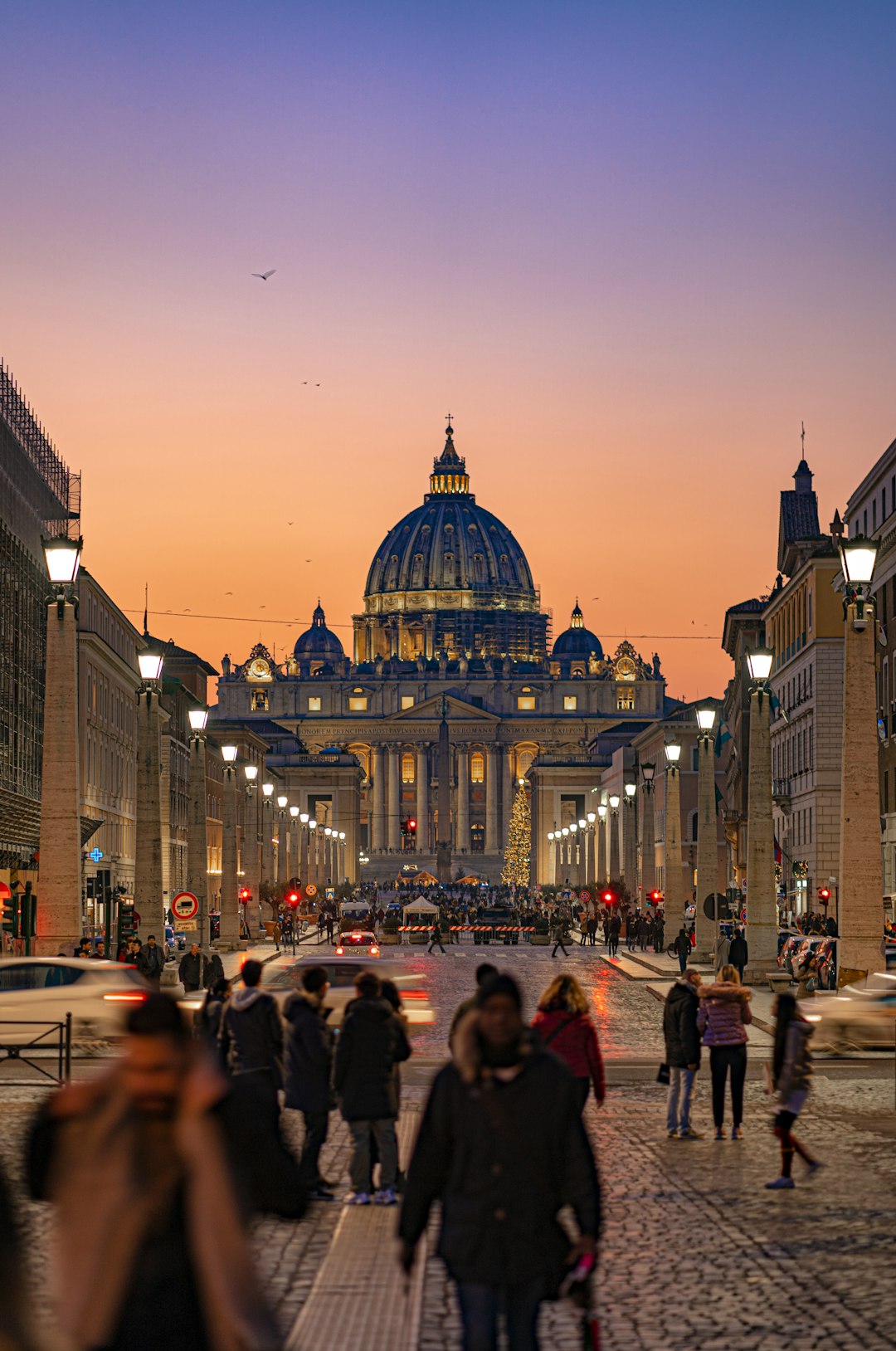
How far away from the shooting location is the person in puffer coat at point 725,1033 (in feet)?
65.8

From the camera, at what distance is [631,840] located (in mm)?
104375

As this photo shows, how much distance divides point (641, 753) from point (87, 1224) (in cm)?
15818

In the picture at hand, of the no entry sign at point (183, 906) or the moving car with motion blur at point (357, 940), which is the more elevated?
the no entry sign at point (183, 906)

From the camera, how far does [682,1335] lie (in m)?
11.3

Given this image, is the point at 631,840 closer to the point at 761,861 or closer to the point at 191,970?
the point at 761,861

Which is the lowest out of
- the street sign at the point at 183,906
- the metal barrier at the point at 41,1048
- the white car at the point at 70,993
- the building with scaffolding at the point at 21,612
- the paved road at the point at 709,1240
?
the paved road at the point at 709,1240

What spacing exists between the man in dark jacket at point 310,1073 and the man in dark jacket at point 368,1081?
Result: 1.73 ft

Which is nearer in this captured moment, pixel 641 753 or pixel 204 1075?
pixel 204 1075

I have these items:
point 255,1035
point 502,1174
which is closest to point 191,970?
point 255,1035

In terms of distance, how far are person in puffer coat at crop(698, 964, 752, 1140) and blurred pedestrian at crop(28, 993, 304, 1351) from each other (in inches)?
528

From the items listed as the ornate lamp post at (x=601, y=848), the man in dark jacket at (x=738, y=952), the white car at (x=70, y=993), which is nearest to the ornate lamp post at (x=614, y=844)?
the ornate lamp post at (x=601, y=848)

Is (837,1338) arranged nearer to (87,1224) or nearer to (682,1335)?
(682,1335)

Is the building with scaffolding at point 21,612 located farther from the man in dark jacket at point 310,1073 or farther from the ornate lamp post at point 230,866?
the man in dark jacket at point 310,1073

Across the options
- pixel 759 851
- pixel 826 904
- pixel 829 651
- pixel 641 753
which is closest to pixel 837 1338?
pixel 759 851
